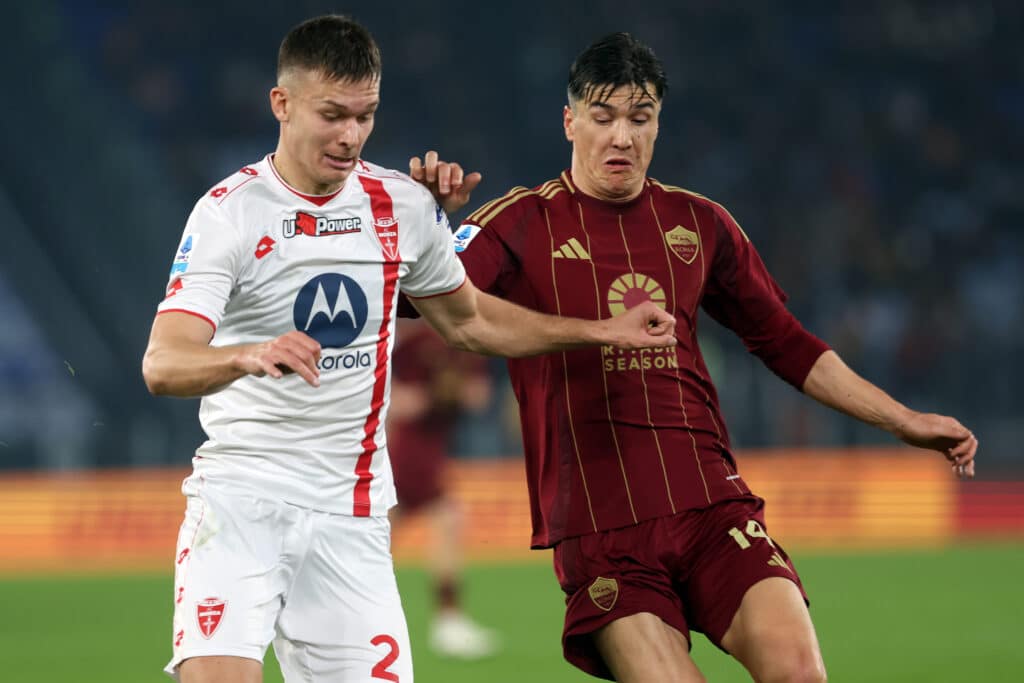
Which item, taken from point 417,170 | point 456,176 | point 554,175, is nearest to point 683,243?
point 456,176

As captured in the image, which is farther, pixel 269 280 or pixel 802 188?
pixel 802 188

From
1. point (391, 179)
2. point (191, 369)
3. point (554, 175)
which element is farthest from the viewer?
point (554, 175)

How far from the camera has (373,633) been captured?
4238 millimetres

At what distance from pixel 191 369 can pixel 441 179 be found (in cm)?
126

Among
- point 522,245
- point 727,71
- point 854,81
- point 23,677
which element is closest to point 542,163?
point 727,71

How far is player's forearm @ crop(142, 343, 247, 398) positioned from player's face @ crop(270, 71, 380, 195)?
0.75 metres

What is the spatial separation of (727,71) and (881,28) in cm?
253

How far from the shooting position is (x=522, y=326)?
4652mm

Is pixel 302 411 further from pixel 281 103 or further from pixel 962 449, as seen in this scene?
pixel 962 449

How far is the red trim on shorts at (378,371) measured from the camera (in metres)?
4.36

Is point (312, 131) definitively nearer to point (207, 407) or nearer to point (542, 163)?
point (207, 407)

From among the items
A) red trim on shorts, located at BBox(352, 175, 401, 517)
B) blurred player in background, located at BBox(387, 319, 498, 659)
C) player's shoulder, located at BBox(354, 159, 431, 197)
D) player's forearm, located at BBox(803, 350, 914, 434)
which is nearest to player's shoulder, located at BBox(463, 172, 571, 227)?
player's shoulder, located at BBox(354, 159, 431, 197)

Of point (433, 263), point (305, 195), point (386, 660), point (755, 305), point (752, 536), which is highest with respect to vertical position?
point (305, 195)

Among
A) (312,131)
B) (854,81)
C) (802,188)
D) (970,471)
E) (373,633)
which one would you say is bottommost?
(373,633)
